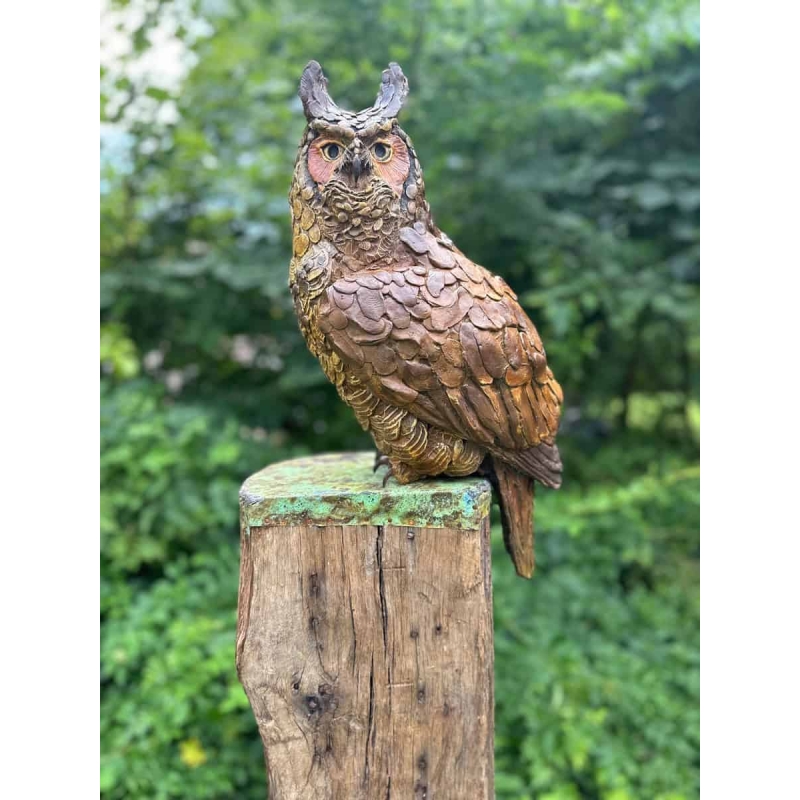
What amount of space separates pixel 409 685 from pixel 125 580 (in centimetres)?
159

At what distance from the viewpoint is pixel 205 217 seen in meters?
3.18

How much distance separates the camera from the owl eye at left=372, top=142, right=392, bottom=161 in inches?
59.9

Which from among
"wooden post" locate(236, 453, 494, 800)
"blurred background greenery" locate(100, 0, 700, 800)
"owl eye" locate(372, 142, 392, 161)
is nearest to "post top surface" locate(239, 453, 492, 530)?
"wooden post" locate(236, 453, 494, 800)

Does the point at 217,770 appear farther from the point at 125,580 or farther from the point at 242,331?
the point at 242,331

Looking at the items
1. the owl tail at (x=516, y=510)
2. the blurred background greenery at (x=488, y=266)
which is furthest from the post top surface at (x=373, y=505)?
the blurred background greenery at (x=488, y=266)

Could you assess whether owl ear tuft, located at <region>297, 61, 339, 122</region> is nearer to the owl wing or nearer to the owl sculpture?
the owl sculpture

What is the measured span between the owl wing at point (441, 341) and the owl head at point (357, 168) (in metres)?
0.06

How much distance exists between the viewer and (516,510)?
5.98ft

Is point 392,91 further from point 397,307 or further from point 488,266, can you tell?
point 488,266

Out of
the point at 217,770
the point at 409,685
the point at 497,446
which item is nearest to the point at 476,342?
the point at 497,446

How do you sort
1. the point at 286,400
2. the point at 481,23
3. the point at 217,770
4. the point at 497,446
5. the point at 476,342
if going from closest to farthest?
1. the point at 476,342
2. the point at 497,446
3. the point at 217,770
4. the point at 481,23
5. the point at 286,400

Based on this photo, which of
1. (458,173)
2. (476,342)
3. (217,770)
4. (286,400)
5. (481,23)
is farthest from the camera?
(286,400)

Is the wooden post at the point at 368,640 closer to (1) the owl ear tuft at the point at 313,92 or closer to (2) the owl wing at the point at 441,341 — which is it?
(2) the owl wing at the point at 441,341

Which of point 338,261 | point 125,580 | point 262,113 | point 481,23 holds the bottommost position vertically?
point 125,580
